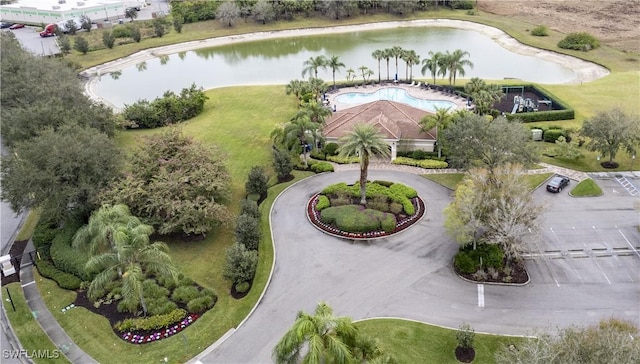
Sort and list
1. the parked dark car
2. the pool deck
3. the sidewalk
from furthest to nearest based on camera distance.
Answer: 1. the pool deck
2. the parked dark car
3. the sidewalk

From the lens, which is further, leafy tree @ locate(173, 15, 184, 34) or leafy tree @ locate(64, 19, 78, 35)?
leafy tree @ locate(64, 19, 78, 35)

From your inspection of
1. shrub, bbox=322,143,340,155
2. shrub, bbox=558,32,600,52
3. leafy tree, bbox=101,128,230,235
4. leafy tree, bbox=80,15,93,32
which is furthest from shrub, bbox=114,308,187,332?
leafy tree, bbox=80,15,93,32

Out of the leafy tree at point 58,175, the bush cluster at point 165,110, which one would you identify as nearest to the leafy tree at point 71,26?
the bush cluster at point 165,110

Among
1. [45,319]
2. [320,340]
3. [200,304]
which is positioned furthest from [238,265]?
[320,340]

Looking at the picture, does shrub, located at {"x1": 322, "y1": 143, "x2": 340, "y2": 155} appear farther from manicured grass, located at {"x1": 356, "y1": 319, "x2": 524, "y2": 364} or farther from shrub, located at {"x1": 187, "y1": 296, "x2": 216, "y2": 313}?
manicured grass, located at {"x1": 356, "y1": 319, "x2": 524, "y2": 364}

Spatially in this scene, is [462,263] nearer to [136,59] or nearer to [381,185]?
[381,185]

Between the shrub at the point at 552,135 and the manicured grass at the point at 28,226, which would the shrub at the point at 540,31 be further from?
the manicured grass at the point at 28,226

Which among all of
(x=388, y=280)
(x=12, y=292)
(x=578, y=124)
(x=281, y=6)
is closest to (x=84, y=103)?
(x=12, y=292)
